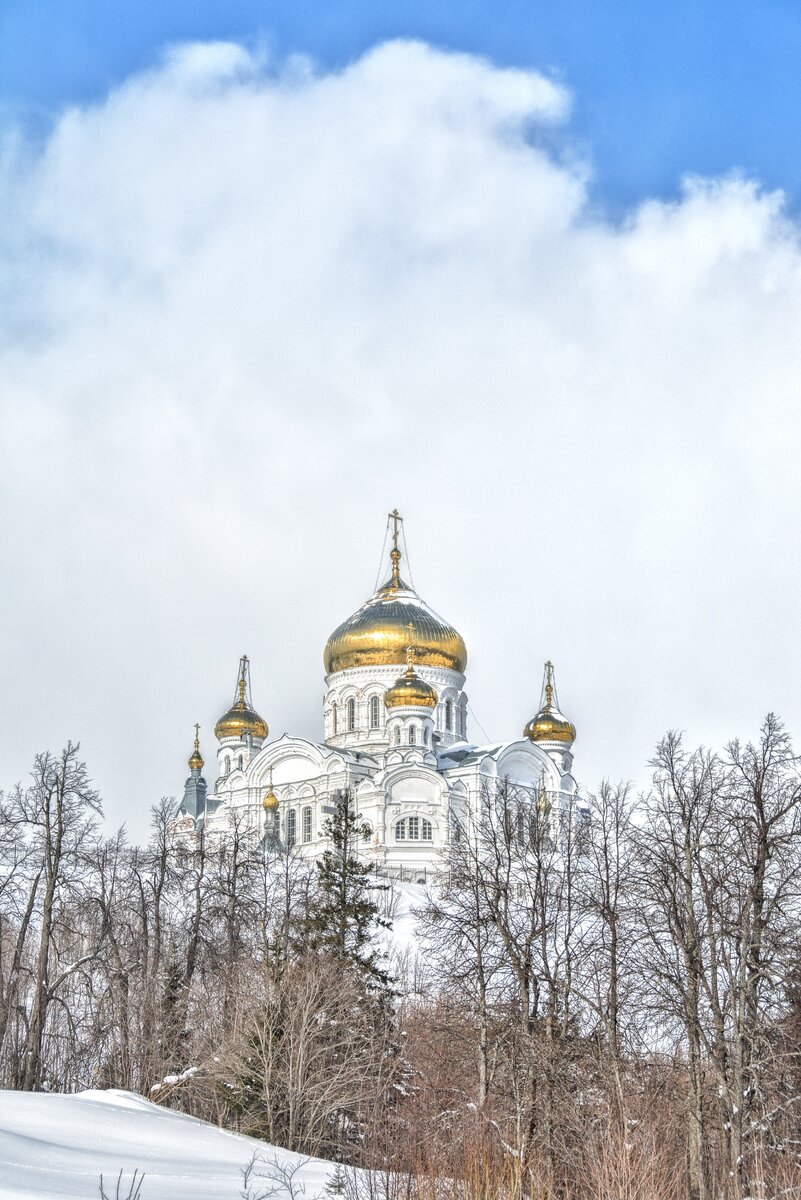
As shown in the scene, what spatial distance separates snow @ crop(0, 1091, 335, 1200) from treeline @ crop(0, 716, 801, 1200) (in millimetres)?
1111

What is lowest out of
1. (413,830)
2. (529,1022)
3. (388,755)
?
(529,1022)

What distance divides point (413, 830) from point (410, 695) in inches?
222

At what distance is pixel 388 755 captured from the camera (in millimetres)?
53625

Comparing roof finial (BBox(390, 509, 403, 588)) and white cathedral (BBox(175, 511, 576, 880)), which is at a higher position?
roof finial (BBox(390, 509, 403, 588))

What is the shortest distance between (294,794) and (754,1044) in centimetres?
4246

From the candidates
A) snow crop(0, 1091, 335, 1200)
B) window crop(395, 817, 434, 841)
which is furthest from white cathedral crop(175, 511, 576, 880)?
snow crop(0, 1091, 335, 1200)

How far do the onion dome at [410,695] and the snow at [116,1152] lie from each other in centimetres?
4142

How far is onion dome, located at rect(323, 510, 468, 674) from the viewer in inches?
2320

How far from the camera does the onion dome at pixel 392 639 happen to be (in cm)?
5894

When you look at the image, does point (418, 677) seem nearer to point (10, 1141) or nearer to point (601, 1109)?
point (601, 1109)

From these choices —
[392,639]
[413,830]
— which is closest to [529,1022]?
[413,830]

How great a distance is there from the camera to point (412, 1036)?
2412 centimetres

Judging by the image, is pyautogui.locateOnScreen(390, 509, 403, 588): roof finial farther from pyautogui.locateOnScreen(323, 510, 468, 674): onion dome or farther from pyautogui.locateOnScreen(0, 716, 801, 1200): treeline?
pyautogui.locateOnScreen(0, 716, 801, 1200): treeline

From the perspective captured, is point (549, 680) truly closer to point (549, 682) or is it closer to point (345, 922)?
point (549, 682)
